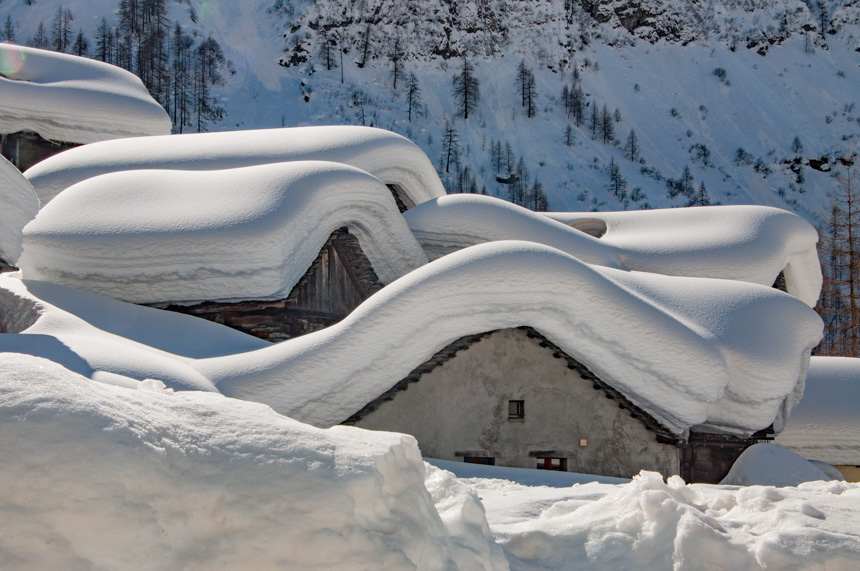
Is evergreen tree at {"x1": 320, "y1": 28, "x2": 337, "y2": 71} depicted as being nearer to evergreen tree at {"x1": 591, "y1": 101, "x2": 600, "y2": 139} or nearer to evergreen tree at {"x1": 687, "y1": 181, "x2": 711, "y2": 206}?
evergreen tree at {"x1": 591, "y1": 101, "x2": 600, "y2": 139}

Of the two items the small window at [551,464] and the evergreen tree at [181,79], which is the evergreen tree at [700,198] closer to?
the evergreen tree at [181,79]

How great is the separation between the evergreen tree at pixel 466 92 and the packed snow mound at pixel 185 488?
57562 mm

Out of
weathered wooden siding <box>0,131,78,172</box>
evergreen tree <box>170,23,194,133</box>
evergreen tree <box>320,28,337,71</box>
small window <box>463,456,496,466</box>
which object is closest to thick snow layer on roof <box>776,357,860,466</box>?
small window <box>463,456,496,466</box>

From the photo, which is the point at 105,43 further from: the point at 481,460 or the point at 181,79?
the point at 481,460

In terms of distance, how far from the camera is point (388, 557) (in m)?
3.73

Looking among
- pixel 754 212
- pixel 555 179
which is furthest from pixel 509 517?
pixel 555 179

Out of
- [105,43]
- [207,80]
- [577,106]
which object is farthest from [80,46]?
[577,106]

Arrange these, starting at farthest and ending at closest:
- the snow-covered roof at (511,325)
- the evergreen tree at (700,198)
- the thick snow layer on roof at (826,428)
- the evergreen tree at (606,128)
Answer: the evergreen tree at (606,128) < the evergreen tree at (700,198) < the thick snow layer on roof at (826,428) < the snow-covered roof at (511,325)

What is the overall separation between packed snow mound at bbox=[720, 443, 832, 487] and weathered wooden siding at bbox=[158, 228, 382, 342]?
581 cm

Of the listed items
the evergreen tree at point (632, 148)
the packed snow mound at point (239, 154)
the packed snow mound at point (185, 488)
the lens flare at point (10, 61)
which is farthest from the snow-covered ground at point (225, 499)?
the evergreen tree at point (632, 148)

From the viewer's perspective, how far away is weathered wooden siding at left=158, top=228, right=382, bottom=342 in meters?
11.8

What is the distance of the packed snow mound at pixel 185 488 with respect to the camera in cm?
335

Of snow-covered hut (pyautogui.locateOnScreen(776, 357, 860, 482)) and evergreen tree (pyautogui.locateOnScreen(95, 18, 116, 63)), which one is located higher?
evergreen tree (pyautogui.locateOnScreen(95, 18, 116, 63))

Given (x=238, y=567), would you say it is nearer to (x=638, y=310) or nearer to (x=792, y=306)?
(x=638, y=310)
